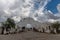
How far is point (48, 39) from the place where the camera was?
800 inches

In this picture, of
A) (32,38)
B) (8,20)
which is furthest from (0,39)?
(8,20)

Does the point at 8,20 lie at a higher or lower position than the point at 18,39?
higher

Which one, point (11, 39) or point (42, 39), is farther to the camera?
point (11, 39)

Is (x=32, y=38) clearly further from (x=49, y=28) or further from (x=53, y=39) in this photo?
(x=49, y=28)

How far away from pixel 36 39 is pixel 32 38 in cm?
92

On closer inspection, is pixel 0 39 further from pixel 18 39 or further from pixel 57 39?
pixel 57 39

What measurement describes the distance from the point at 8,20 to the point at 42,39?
42795 millimetres

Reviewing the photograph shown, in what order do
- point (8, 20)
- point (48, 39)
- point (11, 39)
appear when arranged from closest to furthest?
point (48, 39), point (11, 39), point (8, 20)

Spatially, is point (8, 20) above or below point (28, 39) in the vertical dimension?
above

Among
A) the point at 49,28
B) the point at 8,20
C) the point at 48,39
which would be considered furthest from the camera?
the point at 8,20

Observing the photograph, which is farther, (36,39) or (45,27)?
(45,27)

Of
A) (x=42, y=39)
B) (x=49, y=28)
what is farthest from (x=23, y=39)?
(x=49, y=28)

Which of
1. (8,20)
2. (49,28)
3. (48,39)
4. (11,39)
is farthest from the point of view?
(8,20)

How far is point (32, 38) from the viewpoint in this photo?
21.5 metres
